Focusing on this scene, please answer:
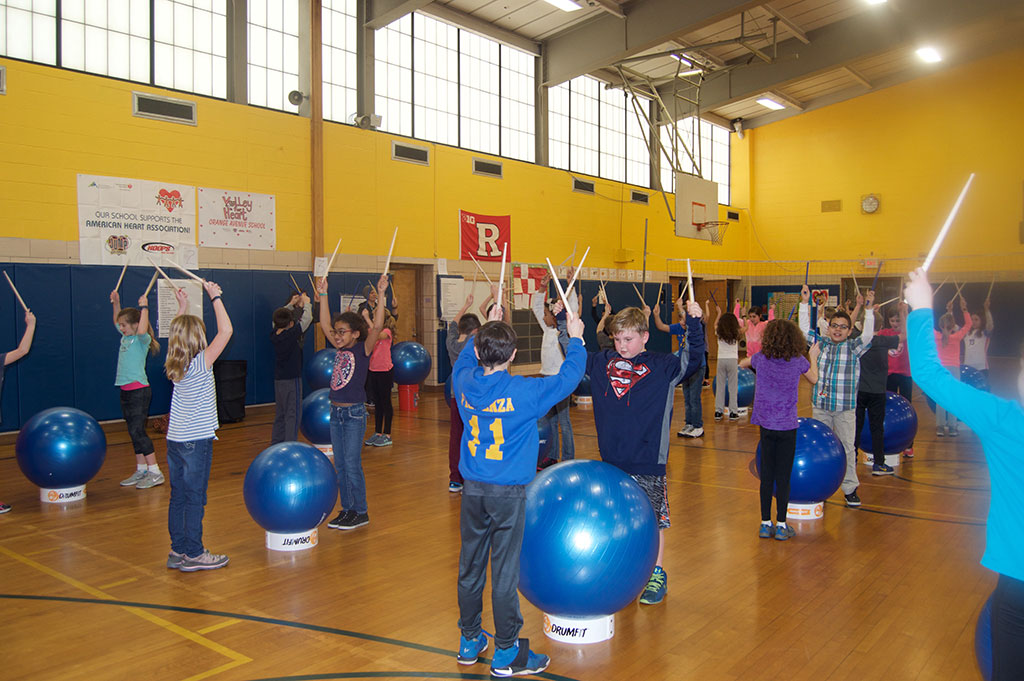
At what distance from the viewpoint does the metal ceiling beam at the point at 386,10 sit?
40.5 ft

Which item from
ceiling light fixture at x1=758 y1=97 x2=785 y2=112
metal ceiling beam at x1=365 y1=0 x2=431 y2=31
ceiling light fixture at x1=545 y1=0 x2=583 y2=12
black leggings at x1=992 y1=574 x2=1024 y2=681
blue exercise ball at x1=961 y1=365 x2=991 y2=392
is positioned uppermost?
ceiling light fixture at x1=758 y1=97 x2=785 y2=112

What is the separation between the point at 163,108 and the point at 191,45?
1200 millimetres

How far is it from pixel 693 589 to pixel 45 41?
10493mm

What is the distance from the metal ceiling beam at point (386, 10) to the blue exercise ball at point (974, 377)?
9795mm

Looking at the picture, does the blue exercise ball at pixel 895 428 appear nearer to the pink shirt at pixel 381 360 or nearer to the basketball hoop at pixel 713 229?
the pink shirt at pixel 381 360

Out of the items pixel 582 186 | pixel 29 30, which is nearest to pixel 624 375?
pixel 29 30

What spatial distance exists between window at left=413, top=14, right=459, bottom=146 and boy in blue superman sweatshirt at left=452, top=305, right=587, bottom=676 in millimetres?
11719

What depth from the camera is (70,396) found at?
9977 mm

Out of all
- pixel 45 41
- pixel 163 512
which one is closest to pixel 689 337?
pixel 163 512

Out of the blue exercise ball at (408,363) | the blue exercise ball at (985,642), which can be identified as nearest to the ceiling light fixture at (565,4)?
the blue exercise ball at (408,363)

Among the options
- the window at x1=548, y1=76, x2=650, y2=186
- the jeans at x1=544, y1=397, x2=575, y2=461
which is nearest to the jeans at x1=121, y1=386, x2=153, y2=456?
the jeans at x1=544, y1=397, x2=575, y2=461

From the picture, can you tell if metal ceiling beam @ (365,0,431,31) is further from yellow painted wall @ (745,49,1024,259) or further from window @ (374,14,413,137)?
yellow painted wall @ (745,49,1024,259)

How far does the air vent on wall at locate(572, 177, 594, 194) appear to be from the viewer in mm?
17344

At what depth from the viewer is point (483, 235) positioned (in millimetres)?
15391
